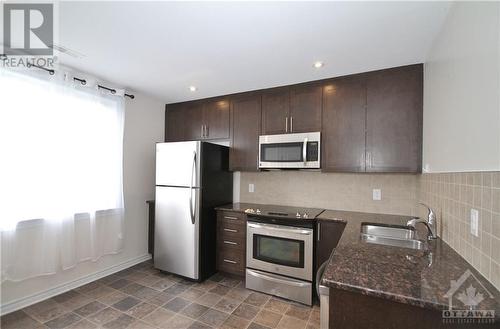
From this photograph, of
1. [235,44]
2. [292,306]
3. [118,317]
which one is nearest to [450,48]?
[235,44]

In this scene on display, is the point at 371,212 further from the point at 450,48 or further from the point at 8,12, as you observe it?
the point at 8,12

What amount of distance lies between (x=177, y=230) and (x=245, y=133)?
1.52 metres

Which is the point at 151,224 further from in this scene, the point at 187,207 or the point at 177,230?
the point at 187,207

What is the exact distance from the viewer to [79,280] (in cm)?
258

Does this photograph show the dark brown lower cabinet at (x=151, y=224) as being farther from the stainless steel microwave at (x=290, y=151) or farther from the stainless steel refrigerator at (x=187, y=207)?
the stainless steel microwave at (x=290, y=151)

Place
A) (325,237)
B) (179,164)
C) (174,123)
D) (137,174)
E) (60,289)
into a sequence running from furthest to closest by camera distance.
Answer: (174,123), (137,174), (179,164), (60,289), (325,237)

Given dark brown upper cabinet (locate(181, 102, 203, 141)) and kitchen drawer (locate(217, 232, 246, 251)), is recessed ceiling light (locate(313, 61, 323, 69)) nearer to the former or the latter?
dark brown upper cabinet (locate(181, 102, 203, 141))

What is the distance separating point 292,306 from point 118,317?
65.1 inches

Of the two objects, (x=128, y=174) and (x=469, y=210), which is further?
(x=128, y=174)

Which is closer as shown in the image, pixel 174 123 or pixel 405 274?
pixel 405 274

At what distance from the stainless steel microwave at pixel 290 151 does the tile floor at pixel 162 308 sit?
147cm

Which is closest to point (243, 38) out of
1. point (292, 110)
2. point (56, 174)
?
point (292, 110)

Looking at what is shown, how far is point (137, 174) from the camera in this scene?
10.6ft

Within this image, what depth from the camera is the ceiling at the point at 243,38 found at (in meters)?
1.46
